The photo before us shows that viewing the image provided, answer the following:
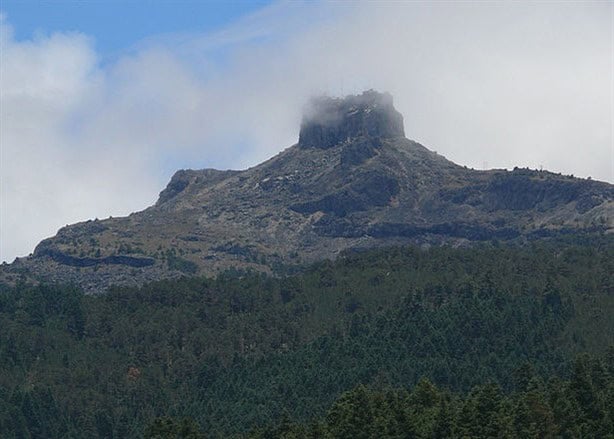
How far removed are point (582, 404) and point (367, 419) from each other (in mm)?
22077

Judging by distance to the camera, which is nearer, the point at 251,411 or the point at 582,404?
the point at 582,404

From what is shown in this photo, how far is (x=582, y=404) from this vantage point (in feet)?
459

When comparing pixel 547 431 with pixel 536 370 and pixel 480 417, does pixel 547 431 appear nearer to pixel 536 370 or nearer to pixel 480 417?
pixel 480 417

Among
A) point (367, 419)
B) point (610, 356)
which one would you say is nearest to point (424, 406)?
point (367, 419)

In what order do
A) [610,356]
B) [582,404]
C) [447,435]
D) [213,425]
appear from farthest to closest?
[213,425] → [610,356] → [582,404] → [447,435]

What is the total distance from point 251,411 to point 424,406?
58.8 m

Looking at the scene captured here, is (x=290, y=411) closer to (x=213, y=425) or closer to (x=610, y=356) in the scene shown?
(x=213, y=425)

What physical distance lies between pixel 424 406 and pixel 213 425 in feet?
178

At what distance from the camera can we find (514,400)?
14762 cm

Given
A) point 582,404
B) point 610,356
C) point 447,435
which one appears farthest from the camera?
point 610,356

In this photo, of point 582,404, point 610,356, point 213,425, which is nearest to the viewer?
point 582,404

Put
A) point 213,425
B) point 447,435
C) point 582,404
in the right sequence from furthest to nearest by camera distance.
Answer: point 213,425 < point 582,404 < point 447,435

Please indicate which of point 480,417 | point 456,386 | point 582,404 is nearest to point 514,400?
point 582,404

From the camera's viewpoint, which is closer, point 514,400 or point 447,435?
point 447,435
